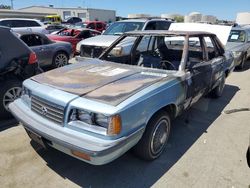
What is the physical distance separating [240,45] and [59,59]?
634cm

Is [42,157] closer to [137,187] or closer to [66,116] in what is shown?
[66,116]

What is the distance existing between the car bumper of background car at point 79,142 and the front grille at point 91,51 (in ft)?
18.0

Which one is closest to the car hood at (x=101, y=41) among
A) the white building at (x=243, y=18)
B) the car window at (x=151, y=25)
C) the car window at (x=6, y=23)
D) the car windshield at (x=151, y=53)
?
the car window at (x=151, y=25)

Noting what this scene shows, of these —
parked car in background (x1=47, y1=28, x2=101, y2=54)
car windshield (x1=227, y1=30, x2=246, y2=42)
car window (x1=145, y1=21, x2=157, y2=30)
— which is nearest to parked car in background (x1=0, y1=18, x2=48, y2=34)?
parked car in background (x1=47, y1=28, x2=101, y2=54)

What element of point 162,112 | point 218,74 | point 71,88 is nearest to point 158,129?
point 162,112

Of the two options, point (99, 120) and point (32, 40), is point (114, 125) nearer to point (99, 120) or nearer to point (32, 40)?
point (99, 120)

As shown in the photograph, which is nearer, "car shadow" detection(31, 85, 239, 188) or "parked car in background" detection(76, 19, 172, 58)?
"car shadow" detection(31, 85, 239, 188)

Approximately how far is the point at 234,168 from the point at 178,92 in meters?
1.19

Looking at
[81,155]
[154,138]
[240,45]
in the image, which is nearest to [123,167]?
[154,138]

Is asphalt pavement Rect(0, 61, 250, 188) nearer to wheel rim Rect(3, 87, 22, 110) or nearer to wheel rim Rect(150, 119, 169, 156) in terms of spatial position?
wheel rim Rect(150, 119, 169, 156)

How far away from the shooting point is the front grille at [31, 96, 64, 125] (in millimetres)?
2627

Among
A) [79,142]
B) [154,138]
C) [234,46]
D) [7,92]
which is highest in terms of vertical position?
[234,46]

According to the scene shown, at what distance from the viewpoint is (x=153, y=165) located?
3152 millimetres

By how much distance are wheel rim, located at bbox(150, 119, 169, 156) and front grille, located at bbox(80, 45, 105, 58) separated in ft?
17.1
